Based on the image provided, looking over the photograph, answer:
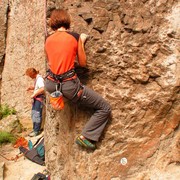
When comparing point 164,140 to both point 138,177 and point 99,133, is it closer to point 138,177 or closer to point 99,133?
point 138,177

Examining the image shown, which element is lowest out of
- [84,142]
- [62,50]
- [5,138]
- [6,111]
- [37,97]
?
[5,138]

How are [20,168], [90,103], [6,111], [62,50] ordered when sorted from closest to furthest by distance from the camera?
1. [62,50]
2. [90,103]
3. [20,168]
4. [6,111]

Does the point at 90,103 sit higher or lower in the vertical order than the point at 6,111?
higher

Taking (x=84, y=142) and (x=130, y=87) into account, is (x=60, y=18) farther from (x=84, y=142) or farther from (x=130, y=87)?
(x=84, y=142)

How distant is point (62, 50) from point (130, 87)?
1010 mm

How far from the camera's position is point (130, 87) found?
165 inches

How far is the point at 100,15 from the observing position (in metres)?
4.09

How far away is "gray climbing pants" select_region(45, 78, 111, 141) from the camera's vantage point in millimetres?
3924

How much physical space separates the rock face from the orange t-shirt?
357 mm

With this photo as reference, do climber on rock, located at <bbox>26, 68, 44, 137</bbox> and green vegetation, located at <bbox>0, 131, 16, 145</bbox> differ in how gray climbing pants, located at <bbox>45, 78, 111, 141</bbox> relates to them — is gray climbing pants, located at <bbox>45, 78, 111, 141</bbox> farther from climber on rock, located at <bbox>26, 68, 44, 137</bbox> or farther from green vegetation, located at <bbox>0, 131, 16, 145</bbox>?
green vegetation, located at <bbox>0, 131, 16, 145</bbox>

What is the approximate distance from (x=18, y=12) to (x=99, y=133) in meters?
5.20

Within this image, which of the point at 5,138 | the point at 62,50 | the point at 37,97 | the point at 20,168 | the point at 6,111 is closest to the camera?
the point at 62,50

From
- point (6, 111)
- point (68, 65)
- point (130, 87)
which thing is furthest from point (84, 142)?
point (6, 111)

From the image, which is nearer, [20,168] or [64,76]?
[64,76]
